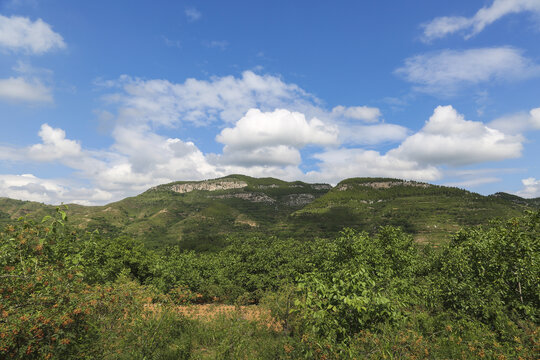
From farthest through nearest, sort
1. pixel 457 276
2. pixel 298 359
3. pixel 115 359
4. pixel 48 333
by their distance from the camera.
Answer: pixel 457 276
pixel 115 359
pixel 298 359
pixel 48 333

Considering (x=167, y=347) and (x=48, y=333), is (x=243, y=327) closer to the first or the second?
(x=167, y=347)

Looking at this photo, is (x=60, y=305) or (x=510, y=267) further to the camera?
(x=510, y=267)

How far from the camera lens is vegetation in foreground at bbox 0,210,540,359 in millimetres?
7676

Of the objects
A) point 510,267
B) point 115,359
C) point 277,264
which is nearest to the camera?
point 115,359

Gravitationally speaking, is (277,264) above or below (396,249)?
below

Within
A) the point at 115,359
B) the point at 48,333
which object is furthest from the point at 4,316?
the point at 115,359

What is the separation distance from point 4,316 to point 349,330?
10166 millimetres

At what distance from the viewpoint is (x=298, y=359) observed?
28.5 feet

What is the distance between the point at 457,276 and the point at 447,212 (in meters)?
196

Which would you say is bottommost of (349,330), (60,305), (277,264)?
(277,264)

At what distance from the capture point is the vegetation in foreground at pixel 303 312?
7.68 meters

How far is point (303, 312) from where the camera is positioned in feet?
31.7

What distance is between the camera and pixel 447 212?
177 m

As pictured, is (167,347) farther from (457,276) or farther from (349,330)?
(457,276)
